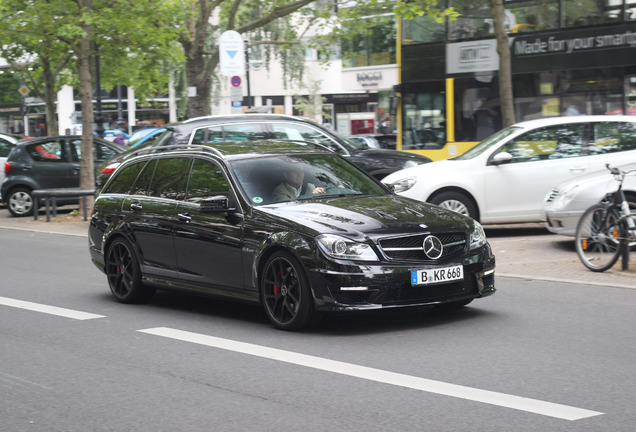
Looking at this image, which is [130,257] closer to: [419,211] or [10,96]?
[419,211]

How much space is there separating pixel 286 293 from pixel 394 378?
1799mm

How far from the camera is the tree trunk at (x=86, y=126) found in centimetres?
2206

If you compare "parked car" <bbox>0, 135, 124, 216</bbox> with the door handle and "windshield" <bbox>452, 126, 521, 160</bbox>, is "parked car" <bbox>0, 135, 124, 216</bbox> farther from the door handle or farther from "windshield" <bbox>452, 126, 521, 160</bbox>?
the door handle

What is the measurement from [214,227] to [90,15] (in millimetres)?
14802

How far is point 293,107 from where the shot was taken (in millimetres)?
73250

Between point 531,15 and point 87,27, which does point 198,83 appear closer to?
point 87,27

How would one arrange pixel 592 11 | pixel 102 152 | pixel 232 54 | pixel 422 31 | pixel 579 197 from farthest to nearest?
pixel 422 31 → pixel 102 152 → pixel 232 54 → pixel 592 11 → pixel 579 197

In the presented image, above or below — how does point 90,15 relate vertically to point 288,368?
above

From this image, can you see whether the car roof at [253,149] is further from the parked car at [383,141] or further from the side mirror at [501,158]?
the parked car at [383,141]

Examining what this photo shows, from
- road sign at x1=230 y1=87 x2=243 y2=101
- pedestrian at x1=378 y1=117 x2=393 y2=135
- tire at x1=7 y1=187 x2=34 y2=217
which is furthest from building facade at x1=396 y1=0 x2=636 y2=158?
pedestrian at x1=378 y1=117 x2=393 y2=135

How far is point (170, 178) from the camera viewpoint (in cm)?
956

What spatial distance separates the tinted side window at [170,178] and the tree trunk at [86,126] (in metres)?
12.6

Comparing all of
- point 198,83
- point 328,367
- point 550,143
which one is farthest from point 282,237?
point 198,83

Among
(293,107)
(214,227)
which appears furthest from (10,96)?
(214,227)
